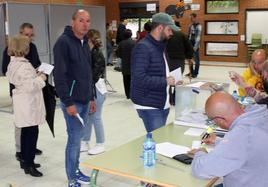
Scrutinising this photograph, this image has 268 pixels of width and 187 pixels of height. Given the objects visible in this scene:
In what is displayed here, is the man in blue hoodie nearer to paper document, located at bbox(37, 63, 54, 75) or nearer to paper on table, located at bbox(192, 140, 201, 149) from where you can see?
paper document, located at bbox(37, 63, 54, 75)

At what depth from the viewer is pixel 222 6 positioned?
13148 mm

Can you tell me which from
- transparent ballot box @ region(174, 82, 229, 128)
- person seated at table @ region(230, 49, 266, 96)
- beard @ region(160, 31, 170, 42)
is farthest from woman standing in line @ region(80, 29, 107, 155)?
person seated at table @ region(230, 49, 266, 96)

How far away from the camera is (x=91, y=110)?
139 inches

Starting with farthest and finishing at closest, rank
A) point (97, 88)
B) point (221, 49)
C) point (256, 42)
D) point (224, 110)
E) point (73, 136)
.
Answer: point (221, 49), point (256, 42), point (97, 88), point (73, 136), point (224, 110)

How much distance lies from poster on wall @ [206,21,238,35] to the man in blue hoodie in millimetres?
10640

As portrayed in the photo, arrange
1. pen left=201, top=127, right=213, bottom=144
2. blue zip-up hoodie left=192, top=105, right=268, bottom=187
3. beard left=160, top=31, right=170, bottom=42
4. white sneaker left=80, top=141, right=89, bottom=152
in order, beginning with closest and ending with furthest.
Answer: blue zip-up hoodie left=192, top=105, right=268, bottom=187, pen left=201, top=127, right=213, bottom=144, beard left=160, top=31, right=170, bottom=42, white sneaker left=80, top=141, right=89, bottom=152

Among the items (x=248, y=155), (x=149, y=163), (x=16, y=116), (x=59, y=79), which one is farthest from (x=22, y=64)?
(x=248, y=155)

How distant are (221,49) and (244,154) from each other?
40.1 ft

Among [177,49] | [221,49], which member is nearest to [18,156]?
[177,49]

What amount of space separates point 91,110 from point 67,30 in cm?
79

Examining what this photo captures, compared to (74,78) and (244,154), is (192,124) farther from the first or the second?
(244,154)

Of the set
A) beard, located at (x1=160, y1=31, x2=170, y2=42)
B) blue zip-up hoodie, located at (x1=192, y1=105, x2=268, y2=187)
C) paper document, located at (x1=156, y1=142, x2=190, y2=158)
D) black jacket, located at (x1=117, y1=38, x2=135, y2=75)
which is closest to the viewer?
blue zip-up hoodie, located at (x1=192, y1=105, x2=268, y2=187)

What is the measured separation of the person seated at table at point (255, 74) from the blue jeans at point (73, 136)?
1.52 meters

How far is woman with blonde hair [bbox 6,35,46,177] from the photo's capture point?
3.57 meters
